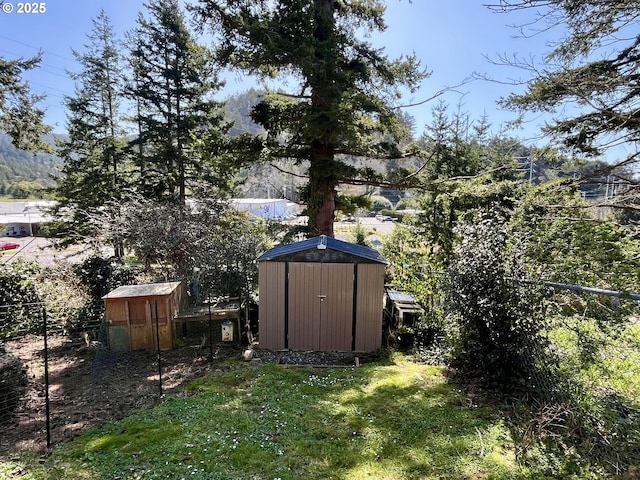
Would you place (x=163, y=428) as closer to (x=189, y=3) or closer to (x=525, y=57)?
(x=525, y=57)

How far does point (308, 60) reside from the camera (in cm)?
704

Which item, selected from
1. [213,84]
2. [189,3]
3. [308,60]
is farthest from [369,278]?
[213,84]

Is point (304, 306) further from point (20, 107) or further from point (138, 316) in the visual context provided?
point (20, 107)

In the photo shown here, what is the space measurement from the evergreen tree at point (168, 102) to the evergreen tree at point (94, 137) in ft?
3.78

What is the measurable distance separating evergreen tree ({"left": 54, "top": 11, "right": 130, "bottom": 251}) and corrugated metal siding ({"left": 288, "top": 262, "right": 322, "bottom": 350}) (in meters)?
9.63

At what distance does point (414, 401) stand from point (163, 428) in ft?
9.73

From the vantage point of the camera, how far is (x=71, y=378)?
5.63 metres

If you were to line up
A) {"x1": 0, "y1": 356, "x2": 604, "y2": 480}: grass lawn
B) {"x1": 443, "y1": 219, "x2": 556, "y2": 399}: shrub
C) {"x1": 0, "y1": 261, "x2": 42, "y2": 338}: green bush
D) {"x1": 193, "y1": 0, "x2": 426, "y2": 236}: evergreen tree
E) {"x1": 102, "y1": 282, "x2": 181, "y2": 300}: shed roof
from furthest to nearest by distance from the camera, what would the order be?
{"x1": 193, "y1": 0, "x2": 426, "y2": 236}: evergreen tree, {"x1": 0, "y1": 261, "x2": 42, "y2": 338}: green bush, {"x1": 102, "y1": 282, "x2": 181, "y2": 300}: shed roof, {"x1": 443, "y1": 219, "x2": 556, "y2": 399}: shrub, {"x1": 0, "y1": 356, "x2": 604, "y2": 480}: grass lawn

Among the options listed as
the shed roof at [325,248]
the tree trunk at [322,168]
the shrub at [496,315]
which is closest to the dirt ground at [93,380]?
the shed roof at [325,248]

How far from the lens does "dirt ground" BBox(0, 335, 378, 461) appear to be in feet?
13.1

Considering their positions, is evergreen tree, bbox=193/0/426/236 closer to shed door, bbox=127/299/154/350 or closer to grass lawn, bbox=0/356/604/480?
shed door, bbox=127/299/154/350

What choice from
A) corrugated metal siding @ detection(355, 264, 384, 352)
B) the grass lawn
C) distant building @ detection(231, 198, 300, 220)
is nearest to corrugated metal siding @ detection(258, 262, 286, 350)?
corrugated metal siding @ detection(355, 264, 384, 352)

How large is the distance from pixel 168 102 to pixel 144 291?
31.8 ft

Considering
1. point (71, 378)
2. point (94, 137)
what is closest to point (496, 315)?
point (71, 378)
